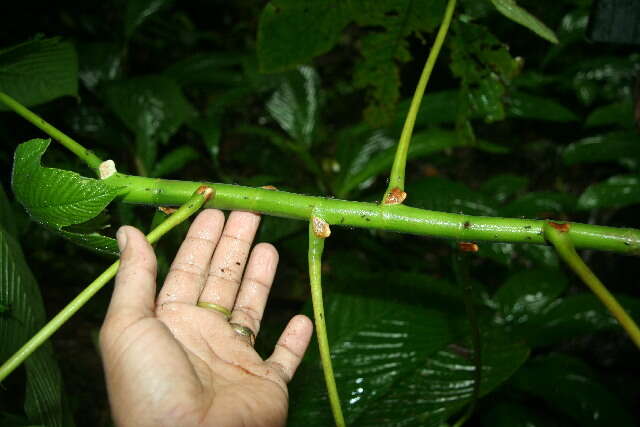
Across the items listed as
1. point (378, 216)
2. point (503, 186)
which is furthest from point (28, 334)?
point (503, 186)

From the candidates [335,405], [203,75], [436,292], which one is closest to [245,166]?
[203,75]

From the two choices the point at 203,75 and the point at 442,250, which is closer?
the point at 203,75

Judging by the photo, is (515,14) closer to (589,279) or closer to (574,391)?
(589,279)

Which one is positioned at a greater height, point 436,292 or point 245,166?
point 245,166

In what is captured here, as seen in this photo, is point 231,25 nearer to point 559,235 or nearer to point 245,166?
point 245,166

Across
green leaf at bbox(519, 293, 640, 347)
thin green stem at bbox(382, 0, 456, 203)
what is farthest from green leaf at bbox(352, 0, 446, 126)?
green leaf at bbox(519, 293, 640, 347)

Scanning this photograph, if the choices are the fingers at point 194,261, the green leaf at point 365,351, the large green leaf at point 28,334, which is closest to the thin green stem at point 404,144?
the fingers at point 194,261
